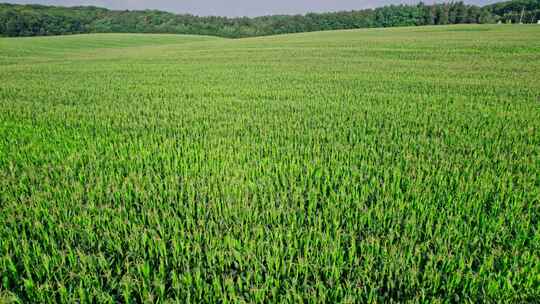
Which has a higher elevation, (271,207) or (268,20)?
(268,20)

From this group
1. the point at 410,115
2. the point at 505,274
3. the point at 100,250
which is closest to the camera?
the point at 505,274

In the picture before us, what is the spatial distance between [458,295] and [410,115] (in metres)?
5.02

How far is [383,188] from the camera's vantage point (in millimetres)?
3141

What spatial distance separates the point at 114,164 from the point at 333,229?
284 centimetres

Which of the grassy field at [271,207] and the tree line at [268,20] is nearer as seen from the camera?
the grassy field at [271,207]

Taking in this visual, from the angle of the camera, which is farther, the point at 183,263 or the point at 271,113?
the point at 271,113

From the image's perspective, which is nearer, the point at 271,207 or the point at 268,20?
the point at 271,207

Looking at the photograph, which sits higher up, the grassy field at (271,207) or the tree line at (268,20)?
the tree line at (268,20)

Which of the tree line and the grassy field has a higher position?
the tree line

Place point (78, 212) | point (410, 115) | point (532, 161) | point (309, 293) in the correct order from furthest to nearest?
point (410, 115)
point (532, 161)
point (78, 212)
point (309, 293)

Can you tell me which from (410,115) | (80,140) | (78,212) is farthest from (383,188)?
(80,140)

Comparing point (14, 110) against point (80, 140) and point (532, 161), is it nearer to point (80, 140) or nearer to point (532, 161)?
point (80, 140)

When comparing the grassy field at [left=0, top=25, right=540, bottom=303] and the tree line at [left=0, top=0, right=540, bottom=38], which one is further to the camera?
the tree line at [left=0, top=0, right=540, bottom=38]

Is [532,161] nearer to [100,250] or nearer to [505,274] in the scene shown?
[505,274]
